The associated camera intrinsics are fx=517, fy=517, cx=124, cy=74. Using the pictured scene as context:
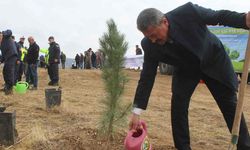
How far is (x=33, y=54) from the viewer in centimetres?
1538

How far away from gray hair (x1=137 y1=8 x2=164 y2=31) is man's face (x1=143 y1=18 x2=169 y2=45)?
4 centimetres

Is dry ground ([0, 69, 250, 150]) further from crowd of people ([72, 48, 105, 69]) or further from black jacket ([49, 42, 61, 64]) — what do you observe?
crowd of people ([72, 48, 105, 69])

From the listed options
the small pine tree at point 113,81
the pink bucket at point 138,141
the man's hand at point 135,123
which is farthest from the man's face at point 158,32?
the small pine tree at point 113,81

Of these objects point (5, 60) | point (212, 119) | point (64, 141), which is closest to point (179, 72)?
point (64, 141)

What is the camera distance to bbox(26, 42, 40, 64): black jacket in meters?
15.3

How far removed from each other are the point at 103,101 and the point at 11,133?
3.67 feet

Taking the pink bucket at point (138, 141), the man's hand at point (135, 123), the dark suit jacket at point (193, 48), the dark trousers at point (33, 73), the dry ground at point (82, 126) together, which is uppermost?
the dark suit jacket at point (193, 48)

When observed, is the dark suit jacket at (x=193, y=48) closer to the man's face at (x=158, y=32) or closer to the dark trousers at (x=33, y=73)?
the man's face at (x=158, y=32)

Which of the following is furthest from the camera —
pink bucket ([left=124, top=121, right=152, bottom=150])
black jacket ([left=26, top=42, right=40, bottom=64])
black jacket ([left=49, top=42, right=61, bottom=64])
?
black jacket ([left=49, top=42, right=61, bottom=64])

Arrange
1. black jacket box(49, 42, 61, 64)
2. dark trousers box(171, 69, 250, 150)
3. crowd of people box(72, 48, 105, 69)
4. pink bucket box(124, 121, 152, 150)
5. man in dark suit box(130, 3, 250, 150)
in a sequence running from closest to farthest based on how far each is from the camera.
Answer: man in dark suit box(130, 3, 250, 150) < pink bucket box(124, 121, 152, 150) < dark trousers box(171, 69, 250, 150) < black jacket box(49, 42, 61, 64) < crowd of people box(72, 48, 105, 69)

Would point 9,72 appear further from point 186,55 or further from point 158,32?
point 158,32

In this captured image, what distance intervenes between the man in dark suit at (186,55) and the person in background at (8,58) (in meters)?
7.59

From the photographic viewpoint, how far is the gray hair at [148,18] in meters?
4.33

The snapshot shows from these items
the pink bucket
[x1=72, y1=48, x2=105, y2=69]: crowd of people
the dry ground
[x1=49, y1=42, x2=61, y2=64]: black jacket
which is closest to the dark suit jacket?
the pink bucket
